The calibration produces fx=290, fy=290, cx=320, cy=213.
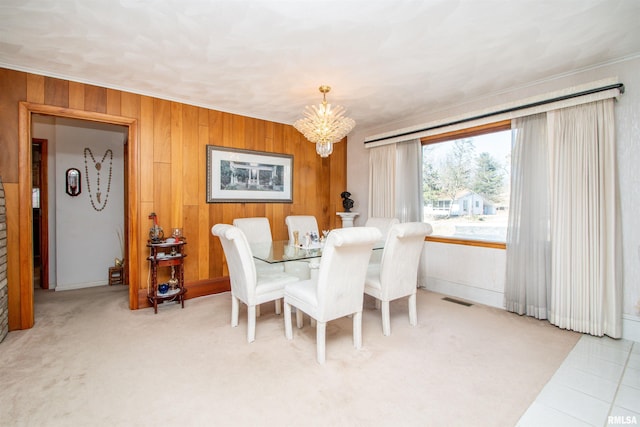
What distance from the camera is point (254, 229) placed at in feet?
11.8

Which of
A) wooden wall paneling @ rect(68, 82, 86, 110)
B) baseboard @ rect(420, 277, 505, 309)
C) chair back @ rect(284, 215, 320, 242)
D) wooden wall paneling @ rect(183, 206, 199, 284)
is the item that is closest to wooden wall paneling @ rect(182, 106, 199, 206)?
wooden wall paneling @ rect(183, 206, 199, 284)

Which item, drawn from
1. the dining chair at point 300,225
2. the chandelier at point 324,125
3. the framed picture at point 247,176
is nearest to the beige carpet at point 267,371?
the dining chair at point 300,225

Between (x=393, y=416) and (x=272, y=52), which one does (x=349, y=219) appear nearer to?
(x=272, y=52)

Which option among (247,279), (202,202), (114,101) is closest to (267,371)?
(247,279)

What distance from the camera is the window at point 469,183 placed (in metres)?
3.45

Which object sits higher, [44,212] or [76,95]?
[76,95]

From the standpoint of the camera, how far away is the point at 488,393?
1.84 m

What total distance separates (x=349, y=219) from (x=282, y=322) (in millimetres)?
2444

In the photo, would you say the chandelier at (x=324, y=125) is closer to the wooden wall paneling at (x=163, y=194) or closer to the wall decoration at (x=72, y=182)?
the wooden wall paneling at (x=163, y=194)

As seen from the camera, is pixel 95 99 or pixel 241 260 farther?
pixel 95 99

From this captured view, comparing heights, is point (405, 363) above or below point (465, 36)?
below

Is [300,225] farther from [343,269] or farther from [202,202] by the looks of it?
[343,269]

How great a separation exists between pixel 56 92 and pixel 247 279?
8.82 ft

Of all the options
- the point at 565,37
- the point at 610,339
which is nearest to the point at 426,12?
the point at 565,37
